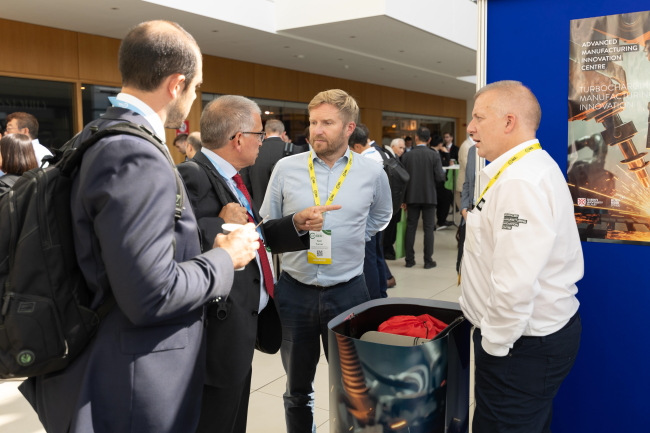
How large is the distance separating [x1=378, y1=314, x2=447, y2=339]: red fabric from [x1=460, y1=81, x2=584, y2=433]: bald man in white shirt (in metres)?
0.16

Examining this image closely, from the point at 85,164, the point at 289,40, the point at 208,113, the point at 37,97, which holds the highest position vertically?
the point at 289,40

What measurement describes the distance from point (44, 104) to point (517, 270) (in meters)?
8.69

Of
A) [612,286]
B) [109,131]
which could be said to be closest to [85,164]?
[109,131]

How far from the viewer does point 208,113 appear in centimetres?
196

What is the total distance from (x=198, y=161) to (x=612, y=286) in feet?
5.72

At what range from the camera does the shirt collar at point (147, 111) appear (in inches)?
50.6

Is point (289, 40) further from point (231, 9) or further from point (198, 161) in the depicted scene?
point (198, 161)

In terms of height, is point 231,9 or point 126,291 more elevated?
point 231,9

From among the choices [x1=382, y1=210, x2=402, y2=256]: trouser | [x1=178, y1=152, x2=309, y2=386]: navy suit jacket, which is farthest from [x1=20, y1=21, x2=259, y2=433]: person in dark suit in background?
[x1=382, y1=210, x2=402, y2=256]: trouser

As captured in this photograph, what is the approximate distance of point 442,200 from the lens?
33.0 feet

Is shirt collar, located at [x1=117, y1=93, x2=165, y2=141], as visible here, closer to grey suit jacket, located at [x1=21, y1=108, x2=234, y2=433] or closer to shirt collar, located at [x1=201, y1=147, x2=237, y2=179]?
grey suit jacket, located at [x1=21, y1=108, x2=234, y2=433]

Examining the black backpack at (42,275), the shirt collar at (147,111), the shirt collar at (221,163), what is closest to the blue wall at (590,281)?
the shirt collar at (221,163)

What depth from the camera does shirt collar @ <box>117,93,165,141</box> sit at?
1286 millimetres

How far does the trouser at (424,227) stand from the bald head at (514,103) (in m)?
5.21
